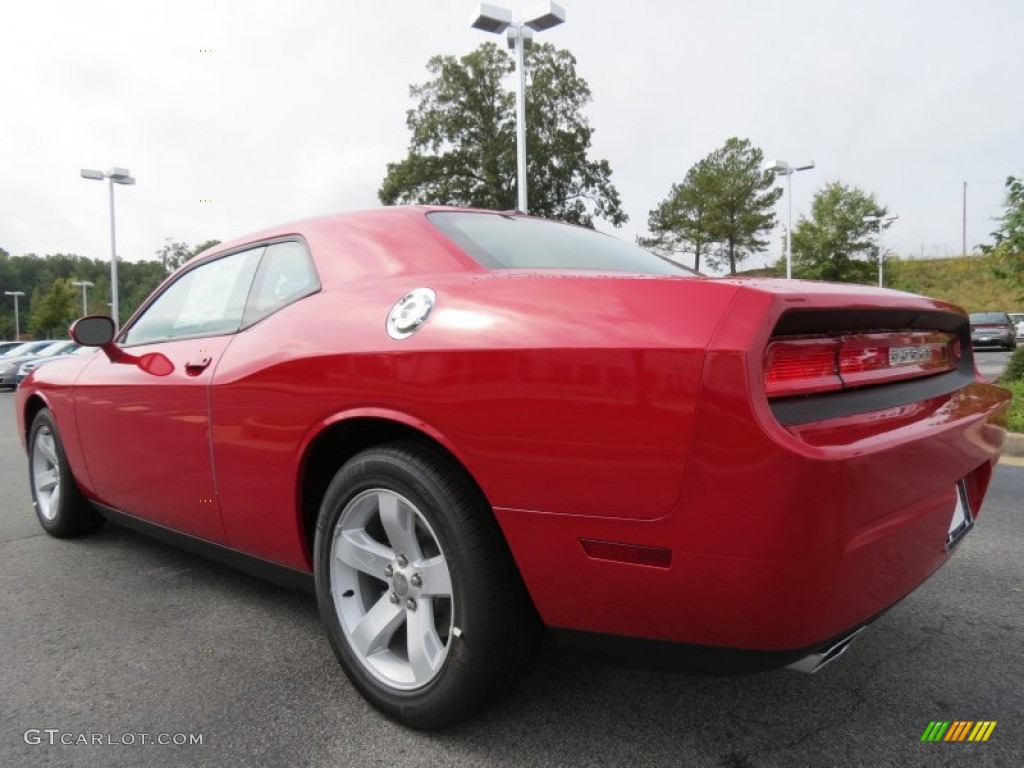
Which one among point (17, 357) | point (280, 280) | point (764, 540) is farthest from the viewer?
point (17, 357)

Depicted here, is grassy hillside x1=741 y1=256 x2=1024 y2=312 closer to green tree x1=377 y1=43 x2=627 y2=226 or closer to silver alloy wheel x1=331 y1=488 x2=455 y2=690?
green tree x1=377 y1=43 x2=627 y2=226

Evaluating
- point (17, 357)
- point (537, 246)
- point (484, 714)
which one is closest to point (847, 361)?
point (537, 246)

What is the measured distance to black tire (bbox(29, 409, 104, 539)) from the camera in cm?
366

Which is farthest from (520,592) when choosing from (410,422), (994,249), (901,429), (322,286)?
(994,249)

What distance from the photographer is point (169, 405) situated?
2.63 m

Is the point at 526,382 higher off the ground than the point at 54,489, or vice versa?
the point at 526,382

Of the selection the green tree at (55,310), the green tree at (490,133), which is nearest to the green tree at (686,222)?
the green tree at (490,133)

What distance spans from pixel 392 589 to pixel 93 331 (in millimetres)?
2052

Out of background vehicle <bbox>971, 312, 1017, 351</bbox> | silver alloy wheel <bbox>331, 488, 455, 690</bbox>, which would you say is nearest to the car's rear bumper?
silver alloy wheel <bbox>331, 488, 455, 690</bbox>

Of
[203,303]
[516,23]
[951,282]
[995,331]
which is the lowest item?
[995,331]

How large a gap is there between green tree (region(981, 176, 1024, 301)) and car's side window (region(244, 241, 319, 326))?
9.00m

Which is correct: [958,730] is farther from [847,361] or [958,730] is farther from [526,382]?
[526,382]

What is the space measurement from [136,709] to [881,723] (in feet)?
6.75

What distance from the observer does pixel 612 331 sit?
1.52 metres
